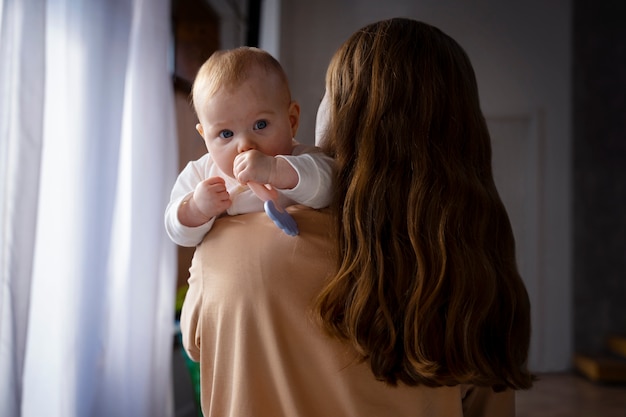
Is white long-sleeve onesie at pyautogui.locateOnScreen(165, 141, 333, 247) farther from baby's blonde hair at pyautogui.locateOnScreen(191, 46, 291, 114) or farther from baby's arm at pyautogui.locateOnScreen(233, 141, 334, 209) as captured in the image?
baby's blonde hair at pyautogui.locateOnScreen(191, 46, 291, 114)

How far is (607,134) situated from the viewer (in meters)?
5.16

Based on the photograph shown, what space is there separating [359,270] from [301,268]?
0.24 ft

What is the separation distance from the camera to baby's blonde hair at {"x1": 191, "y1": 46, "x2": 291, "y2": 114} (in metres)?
0.96

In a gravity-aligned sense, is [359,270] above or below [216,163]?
below

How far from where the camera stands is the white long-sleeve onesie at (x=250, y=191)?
2.81ft

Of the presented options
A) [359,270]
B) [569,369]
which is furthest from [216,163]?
[569,369]

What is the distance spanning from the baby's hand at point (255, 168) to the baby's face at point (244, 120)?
0.09m

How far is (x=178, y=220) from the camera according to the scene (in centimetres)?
92

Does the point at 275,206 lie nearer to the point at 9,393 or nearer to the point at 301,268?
the point at 301,268

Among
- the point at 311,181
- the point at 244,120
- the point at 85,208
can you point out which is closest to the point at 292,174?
the point at 311,181

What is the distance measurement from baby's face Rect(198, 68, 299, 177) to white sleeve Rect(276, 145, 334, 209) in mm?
97

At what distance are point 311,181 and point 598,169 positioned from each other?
492cm

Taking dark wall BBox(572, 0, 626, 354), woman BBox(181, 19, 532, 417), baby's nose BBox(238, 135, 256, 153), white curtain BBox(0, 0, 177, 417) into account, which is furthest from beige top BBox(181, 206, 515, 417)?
dark wall BBox(572, 0, 626, 354)

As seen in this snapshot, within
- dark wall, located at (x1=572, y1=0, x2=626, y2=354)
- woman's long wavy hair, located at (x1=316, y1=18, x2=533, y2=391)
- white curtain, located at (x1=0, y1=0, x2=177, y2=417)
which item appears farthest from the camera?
dark wall, located at (x1=572, y1=0, x2=626, y2=354)
